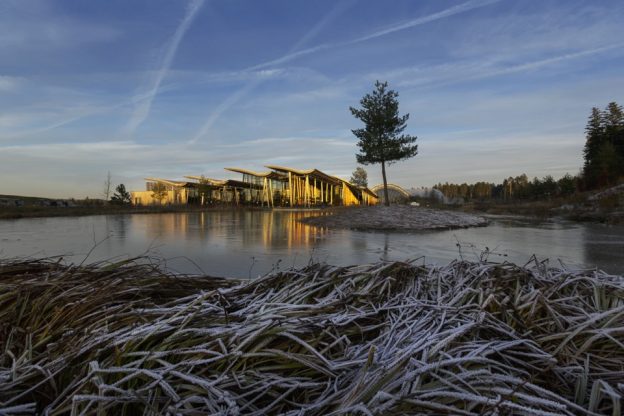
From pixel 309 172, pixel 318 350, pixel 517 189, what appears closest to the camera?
pixel 318 350

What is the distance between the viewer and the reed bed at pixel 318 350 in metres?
1.04

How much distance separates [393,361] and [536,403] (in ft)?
1.32

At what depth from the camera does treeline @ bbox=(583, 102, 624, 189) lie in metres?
34.8

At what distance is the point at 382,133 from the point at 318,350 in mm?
21522

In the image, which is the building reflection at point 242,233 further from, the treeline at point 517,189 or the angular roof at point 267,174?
the treeline at point 517,189

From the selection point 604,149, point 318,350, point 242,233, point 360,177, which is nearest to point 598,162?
point 604,149

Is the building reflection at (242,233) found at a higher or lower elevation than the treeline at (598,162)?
lower

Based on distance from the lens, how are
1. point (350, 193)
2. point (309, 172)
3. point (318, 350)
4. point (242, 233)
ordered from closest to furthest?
point (318, 350), point (242, 233), point (309, 172), point (350, 193)

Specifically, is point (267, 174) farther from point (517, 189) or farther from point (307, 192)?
point (517, 189)

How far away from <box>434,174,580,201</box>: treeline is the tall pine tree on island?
29.2 m

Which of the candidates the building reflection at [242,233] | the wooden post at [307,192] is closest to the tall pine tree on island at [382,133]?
the building reflection at [242,233]

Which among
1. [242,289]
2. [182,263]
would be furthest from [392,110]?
[242,289]

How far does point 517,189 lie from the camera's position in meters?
67.9

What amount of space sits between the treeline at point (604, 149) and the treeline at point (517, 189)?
258 cm
